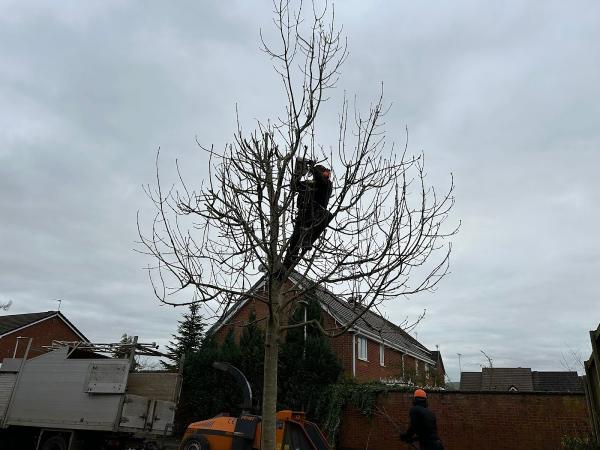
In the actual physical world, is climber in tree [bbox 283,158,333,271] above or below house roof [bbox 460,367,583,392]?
below

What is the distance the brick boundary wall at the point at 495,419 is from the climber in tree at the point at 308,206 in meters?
8.52

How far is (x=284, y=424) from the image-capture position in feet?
22.3

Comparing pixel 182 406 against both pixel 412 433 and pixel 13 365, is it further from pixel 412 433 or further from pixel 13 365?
pixel 412 433

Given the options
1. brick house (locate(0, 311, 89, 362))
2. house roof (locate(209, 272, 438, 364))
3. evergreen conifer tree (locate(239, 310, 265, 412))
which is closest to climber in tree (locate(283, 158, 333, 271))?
house roof (locate(209, 272, 438, 364))

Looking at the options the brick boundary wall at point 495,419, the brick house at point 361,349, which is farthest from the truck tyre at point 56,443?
the brick boundary wall at point 495,419

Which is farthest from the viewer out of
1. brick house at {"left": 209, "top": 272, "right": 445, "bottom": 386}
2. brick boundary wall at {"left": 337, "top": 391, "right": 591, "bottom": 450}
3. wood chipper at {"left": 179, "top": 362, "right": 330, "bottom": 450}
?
brick house at {"left": 209, "top": 272, "right": 445, "bottom": 386}

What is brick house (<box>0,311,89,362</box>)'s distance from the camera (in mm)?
27578

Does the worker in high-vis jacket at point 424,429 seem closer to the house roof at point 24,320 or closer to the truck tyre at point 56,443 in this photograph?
the truck tyre at point 56,443

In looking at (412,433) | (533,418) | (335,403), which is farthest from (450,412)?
(412,433)

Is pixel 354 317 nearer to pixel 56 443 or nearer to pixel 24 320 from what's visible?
pixel 56 443

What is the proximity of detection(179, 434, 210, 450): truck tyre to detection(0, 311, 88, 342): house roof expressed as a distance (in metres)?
24.9

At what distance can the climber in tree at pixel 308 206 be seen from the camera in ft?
18.0

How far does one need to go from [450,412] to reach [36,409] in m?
10.9

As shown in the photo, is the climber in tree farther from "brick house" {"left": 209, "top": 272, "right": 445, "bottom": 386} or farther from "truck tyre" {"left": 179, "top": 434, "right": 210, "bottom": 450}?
"brick house" {"left": 209, "top": 272, "right": 445, "bottom": 386}
